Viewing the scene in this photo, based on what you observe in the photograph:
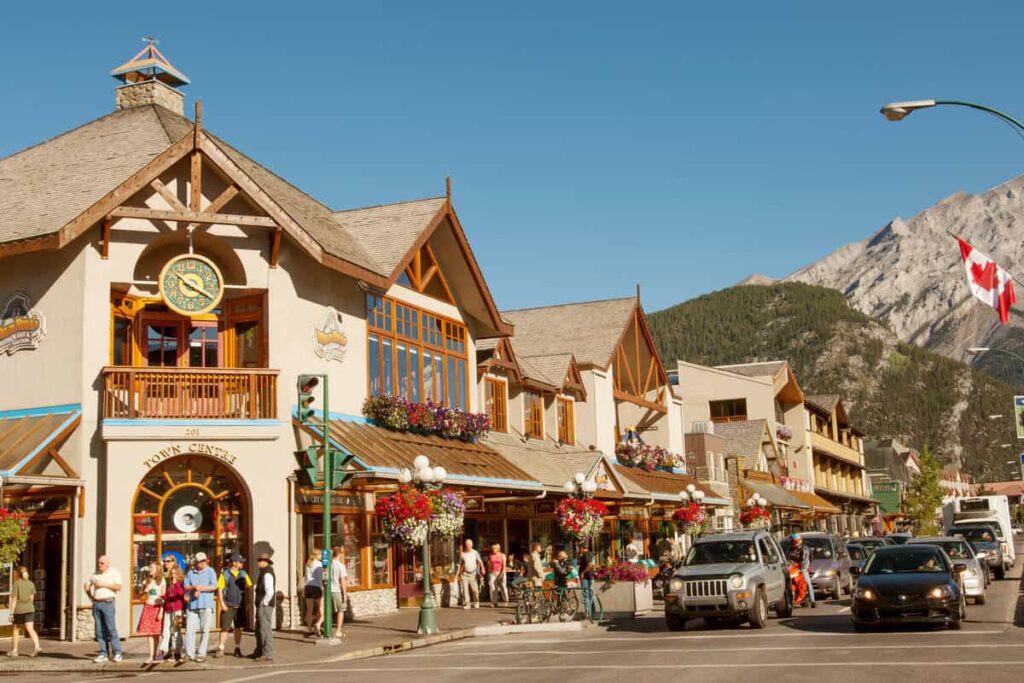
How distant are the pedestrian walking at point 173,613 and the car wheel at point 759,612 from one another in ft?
34.3

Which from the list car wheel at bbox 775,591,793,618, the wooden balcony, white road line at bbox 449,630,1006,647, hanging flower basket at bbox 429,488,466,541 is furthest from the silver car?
the wooden balcony

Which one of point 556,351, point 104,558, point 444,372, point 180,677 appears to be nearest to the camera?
point 180,677

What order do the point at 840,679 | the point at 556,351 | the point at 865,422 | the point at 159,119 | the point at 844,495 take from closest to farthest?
the point at 840,679, the point at 159,119, the point at 556,351, the point at 844,495, the point at 865,422

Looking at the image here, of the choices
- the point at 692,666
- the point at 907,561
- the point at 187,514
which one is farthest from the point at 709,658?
the point at 187,514

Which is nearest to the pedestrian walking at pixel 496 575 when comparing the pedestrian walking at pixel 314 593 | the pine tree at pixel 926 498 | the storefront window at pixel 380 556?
the storefront window at pixel 380 556

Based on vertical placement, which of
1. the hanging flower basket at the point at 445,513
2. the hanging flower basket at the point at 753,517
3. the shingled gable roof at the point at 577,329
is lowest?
the hanging flower basket at the point at 753,517

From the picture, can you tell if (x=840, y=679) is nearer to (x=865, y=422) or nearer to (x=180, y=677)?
(x=180, y=677)

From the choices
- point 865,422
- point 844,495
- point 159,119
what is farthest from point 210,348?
point 865,422

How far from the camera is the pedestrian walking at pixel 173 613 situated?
1847 cm

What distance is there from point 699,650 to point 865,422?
189860mm

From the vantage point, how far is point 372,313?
28484 mm

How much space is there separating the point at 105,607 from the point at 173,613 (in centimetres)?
117

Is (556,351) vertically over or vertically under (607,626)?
over

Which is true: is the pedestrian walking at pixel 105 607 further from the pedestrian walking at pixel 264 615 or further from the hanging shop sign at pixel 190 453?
the hanging shop sign at pixel 190 453
